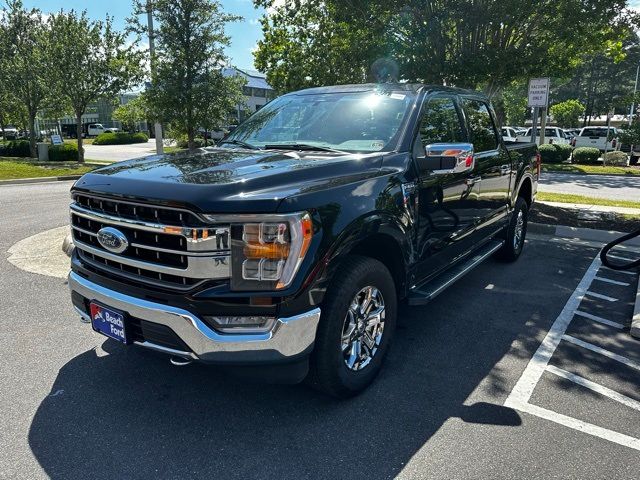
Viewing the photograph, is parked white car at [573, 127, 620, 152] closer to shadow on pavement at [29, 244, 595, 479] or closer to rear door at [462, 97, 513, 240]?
rear door at [462, 97, 513, 240]

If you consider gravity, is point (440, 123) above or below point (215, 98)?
below

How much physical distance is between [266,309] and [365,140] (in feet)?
5.65

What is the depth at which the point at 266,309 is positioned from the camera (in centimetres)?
259

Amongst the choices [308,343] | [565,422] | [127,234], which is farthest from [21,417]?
[565,422]

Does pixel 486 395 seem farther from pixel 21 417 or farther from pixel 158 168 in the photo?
pixel 21 417

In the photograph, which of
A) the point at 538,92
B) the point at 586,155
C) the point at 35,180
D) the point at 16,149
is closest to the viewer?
the point at 538,92

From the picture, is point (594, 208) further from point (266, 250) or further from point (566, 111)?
point (566, 111)

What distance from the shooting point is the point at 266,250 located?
2.55m

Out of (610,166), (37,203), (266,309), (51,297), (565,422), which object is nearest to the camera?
(266,309)

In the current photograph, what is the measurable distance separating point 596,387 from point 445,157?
74.9 inches

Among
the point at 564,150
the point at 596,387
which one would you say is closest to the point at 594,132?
the point at 564,150

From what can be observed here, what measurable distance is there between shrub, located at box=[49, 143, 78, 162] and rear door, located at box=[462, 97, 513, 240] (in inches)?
899

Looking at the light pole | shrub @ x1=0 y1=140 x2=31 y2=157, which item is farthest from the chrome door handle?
shrub @ x1=0 y1=140 x2=31 y2=157

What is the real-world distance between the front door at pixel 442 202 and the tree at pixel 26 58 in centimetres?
2086
